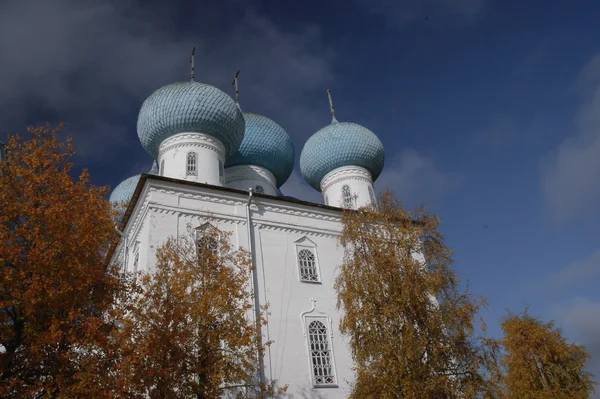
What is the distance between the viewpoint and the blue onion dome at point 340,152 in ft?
59.6

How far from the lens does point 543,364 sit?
621 inches

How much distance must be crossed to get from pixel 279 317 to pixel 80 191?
5584 millimetres

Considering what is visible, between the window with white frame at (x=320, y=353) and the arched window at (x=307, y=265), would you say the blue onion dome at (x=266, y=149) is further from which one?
the window with white frame at (x=320, y=353)

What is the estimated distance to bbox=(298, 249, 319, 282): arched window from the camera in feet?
43.2

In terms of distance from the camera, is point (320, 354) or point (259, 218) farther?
point (259, 218)

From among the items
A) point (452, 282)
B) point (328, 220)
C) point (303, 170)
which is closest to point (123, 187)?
point (303, 170)

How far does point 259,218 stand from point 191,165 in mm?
2828

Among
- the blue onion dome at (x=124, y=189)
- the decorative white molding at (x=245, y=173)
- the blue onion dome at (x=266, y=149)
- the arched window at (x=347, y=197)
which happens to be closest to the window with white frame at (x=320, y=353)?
the arched window at (x=347, y=197)

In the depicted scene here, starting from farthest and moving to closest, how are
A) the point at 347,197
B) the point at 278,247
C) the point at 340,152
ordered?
1. the point at 340,152
2. the point at 347,197
3. the point at 278,247

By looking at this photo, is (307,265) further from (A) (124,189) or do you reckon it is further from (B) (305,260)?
(A) (124,189)

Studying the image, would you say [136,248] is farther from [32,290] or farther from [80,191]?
[32,290]

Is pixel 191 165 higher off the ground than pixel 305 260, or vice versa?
pixel 191 165

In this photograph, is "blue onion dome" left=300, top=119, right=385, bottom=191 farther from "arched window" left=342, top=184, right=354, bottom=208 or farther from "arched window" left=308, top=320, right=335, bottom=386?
"arched window" left=308, top=320, right=335, bottom=386

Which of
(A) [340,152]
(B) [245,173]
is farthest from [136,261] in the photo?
(A) [340,152]
